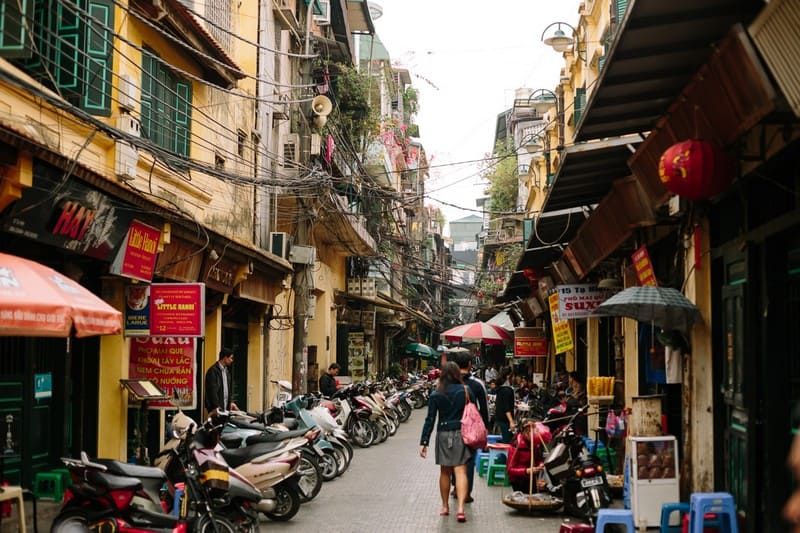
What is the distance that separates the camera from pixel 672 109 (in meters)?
8.19

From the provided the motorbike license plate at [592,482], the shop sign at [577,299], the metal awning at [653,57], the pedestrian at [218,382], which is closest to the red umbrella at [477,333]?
the shop sign at [577,299]

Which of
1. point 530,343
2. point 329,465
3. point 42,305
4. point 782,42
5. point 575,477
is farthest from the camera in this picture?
point 530,343

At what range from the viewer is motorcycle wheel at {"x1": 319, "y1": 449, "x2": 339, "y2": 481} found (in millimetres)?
14719

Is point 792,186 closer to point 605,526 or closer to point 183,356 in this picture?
point 605,526

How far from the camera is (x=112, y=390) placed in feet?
42.6

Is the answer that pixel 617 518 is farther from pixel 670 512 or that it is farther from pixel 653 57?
pixel 653 57

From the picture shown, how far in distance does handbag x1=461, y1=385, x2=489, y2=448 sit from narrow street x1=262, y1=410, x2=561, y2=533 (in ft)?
2.90

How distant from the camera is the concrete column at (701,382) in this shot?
9375 millimetres

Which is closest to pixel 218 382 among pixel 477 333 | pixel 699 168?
pixel 699 168

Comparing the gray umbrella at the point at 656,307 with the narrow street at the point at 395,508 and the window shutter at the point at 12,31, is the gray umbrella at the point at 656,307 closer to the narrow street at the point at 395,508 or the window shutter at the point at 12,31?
the narrow street at the point at 395,508

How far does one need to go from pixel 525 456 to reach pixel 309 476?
2.74 meters

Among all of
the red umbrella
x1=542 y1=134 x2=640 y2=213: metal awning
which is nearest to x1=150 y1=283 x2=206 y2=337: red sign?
x1=542 y1=134 x2=640 y2=213: metal awning

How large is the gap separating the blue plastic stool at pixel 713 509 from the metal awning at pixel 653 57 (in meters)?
3.46

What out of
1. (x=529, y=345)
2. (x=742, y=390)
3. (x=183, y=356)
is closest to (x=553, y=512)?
(x=742, y=390)
